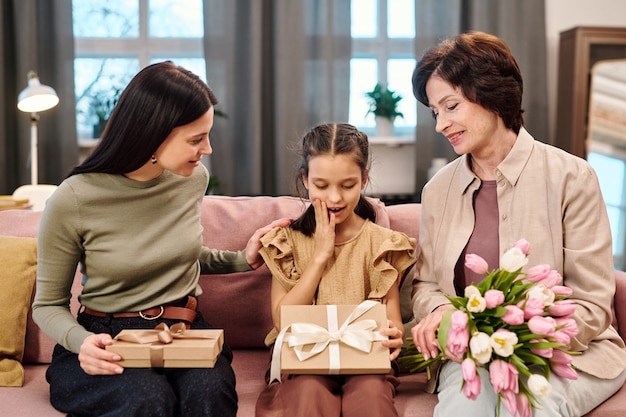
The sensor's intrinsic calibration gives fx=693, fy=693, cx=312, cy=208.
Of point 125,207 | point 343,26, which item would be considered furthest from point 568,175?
point 343,26

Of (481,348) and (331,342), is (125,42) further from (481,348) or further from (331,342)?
(481,348)

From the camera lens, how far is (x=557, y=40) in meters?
4.89

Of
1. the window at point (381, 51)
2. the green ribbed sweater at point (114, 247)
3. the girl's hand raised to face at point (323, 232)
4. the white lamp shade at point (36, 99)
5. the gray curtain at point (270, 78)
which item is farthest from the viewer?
the window at point (381, 51)

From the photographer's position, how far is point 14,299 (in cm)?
192

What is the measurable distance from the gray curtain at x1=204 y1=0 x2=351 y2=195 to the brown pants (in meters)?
2.91

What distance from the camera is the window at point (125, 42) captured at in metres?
4.70

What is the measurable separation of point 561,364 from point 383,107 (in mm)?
3382

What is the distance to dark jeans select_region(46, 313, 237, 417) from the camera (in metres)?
1.50

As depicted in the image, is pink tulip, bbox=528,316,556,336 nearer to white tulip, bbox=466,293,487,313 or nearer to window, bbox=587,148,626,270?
white tulip, bbox=466,293,487,313

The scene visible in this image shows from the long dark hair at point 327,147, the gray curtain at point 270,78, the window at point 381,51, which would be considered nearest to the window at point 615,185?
the window at point 381,51

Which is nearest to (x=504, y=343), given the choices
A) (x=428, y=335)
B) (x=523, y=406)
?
(x=523, y=406)

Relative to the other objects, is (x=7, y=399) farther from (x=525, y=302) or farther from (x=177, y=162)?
(x=525, y=302)

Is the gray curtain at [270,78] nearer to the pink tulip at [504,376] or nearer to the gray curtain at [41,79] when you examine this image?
the gray curtain at [41,79]

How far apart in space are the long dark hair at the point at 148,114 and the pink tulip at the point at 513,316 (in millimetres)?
861
